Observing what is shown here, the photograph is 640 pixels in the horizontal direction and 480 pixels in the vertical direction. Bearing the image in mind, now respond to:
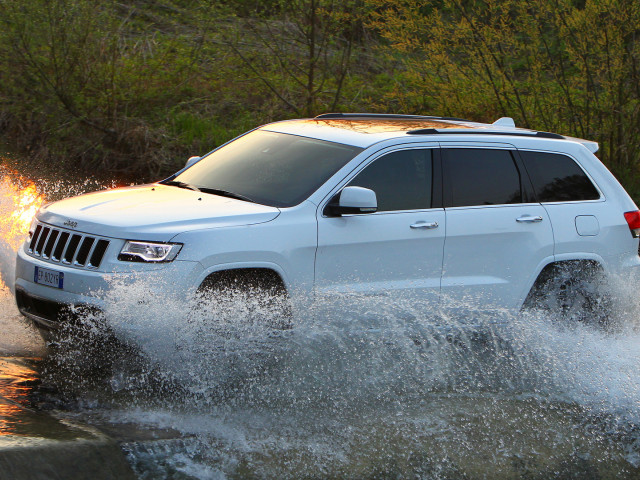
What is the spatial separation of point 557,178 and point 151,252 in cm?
336

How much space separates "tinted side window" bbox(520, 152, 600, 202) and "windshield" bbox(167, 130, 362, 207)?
1.53 m

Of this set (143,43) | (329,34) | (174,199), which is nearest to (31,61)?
(143,43)

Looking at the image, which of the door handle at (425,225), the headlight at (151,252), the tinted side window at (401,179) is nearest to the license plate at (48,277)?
the headlight at (151,252)

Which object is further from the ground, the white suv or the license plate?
the white suv

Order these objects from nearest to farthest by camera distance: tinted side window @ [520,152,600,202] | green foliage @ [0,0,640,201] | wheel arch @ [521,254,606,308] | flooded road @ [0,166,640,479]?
flooded road @ [0,166,640,479]
wheel arch @ [521,254,606,308]
tinted side window @ [520,152,600,202]
green foliage @ [0,0,640,201]

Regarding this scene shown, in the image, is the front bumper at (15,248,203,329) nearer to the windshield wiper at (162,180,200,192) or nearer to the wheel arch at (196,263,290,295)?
the wheel arch at (196,263,290,295)

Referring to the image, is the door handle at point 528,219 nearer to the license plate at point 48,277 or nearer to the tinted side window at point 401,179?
the tinted side window at point 401,179

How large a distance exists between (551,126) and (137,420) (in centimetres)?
866

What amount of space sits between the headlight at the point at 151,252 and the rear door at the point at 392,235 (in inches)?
38.0

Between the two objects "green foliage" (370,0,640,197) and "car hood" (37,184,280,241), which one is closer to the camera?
"car hood" (37,184,280,241)

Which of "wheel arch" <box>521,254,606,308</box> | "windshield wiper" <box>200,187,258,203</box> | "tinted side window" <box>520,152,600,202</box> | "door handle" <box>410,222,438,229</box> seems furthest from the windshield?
"wheel arch" <box>521,254,606,308</box>

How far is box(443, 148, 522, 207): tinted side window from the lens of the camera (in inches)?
246

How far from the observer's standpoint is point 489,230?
6.20 m

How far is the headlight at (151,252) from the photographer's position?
197 inches
